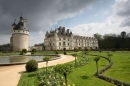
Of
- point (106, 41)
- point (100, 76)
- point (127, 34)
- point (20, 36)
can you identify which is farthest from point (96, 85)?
point (127, 34)

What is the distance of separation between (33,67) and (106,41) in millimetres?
55310

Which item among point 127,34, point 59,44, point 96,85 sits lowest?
point 96,85

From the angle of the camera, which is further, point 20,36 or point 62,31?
point 62,31

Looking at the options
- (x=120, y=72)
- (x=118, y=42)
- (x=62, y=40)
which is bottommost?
(x=120, y=72)

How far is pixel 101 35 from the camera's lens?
77250 millimetres

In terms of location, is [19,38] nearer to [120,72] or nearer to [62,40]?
[62,40]

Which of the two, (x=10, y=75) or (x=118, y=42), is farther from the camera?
(x=118, y=42)

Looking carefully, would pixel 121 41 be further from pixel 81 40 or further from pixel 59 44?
pixel 59 44

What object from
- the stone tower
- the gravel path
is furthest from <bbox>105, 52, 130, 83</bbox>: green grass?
the stone tower

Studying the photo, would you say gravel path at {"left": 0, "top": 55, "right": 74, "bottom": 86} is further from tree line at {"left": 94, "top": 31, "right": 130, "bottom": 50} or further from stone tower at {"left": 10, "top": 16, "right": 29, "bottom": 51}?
tree line at {"left": 94, "top": 31, "right": 130, "bottom": 50}

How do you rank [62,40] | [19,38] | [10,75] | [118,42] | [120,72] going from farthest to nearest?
[118,42], [62,40], [19,38], [120,72], [10,75]

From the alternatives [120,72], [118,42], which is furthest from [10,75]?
[118,42]

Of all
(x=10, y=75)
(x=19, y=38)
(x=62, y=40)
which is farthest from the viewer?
(x=62, y=40)

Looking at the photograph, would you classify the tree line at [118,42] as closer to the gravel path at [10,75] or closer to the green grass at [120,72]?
the green grass at [120,72]
